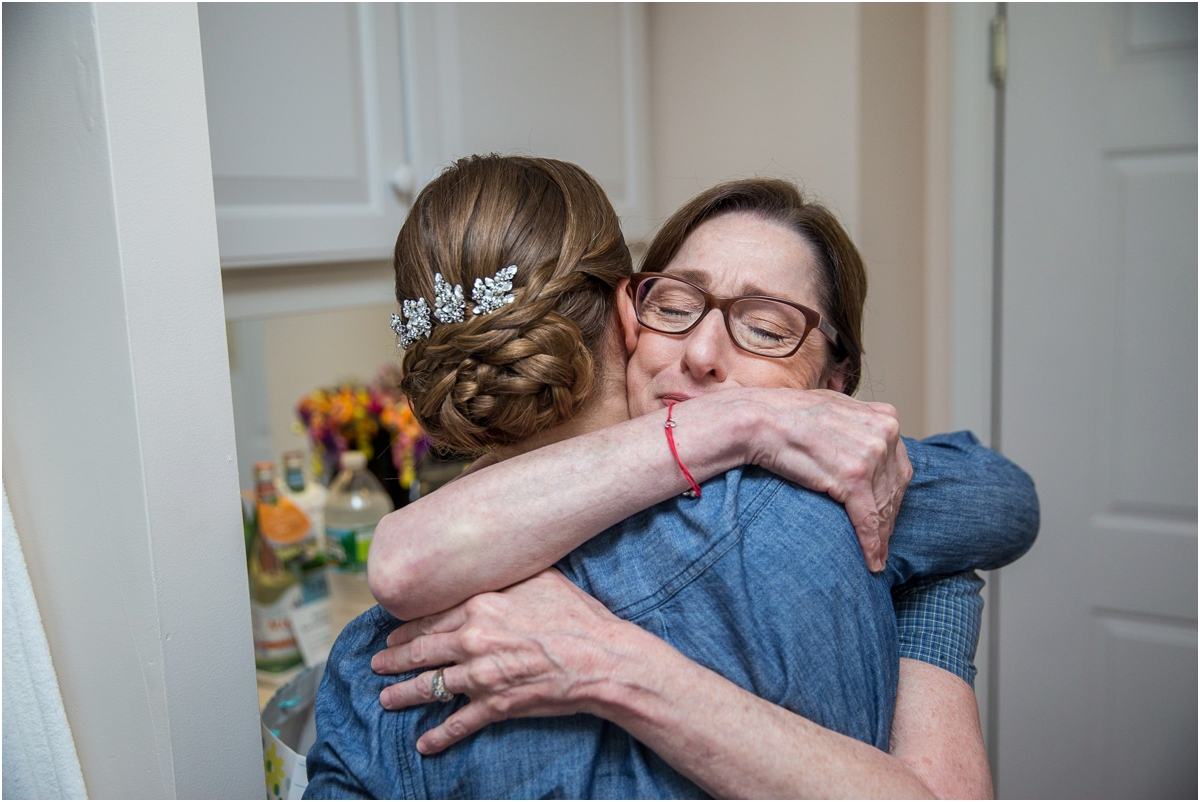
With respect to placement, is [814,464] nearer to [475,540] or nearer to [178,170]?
[475,540]

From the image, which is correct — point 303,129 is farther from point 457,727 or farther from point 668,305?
point 457,727

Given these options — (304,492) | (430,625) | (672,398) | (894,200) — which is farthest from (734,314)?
(304,492)

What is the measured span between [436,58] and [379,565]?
1.10m

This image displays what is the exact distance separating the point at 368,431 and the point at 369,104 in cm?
82

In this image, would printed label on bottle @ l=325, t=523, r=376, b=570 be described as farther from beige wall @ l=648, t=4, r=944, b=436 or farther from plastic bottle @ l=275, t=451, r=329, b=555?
beige wall @ l=648, t=4, r=944, b=436

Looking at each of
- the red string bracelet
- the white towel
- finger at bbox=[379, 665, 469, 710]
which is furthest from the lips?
the white towel

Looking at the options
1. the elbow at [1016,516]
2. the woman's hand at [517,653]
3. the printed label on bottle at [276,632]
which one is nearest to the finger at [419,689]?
the woman's hand at [517,653]

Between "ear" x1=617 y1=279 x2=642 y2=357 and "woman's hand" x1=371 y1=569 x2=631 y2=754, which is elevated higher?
"ear" x1=617 y1=279 x2=642 y2=357

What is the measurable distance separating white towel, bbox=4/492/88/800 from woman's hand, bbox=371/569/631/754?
0.37 metres

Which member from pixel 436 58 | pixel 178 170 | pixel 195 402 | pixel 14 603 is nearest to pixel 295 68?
pixel 436 58

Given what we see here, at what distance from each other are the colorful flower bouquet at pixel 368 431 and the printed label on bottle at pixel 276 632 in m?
0.44

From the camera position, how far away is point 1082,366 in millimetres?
1913

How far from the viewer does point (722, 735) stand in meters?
0.68

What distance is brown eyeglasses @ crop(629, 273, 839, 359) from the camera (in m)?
0.86
